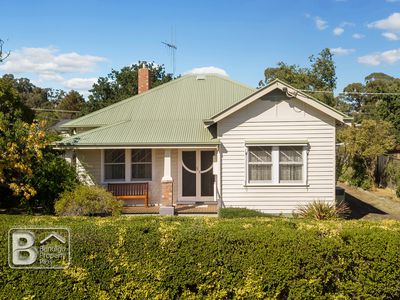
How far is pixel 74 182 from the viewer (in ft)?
43.3

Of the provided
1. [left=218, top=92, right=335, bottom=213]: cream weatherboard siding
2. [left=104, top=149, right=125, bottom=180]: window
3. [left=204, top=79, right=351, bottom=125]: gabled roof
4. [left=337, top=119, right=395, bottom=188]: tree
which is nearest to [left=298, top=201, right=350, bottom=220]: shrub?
[left=218, top=92, right=335, bottom=213]: cream weatherboard siding

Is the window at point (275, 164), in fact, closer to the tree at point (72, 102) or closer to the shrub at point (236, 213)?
the shrub at point (236, 213)

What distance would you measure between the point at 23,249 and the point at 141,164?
942 cm

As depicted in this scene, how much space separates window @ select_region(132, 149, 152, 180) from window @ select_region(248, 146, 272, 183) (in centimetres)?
423

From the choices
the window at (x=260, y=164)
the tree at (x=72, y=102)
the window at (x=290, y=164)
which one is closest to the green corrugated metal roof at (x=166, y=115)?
the window at (x=260, y=164)

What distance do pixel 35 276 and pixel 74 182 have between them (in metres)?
7.62

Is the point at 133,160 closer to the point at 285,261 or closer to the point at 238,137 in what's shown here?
the point at 238,137

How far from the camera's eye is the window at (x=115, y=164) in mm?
15203

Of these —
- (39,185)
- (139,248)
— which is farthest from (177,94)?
(139,248)

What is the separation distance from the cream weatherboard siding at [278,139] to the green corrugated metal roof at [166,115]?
1.10 meters

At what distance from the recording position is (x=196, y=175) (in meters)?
15.1

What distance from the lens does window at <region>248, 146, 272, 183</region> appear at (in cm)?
1367

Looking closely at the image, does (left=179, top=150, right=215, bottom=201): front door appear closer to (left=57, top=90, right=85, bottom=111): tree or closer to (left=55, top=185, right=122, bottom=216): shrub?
(left=55, top=185, right=122, bottom=216): shrub

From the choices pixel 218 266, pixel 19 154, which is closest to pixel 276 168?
pixel 218 266
